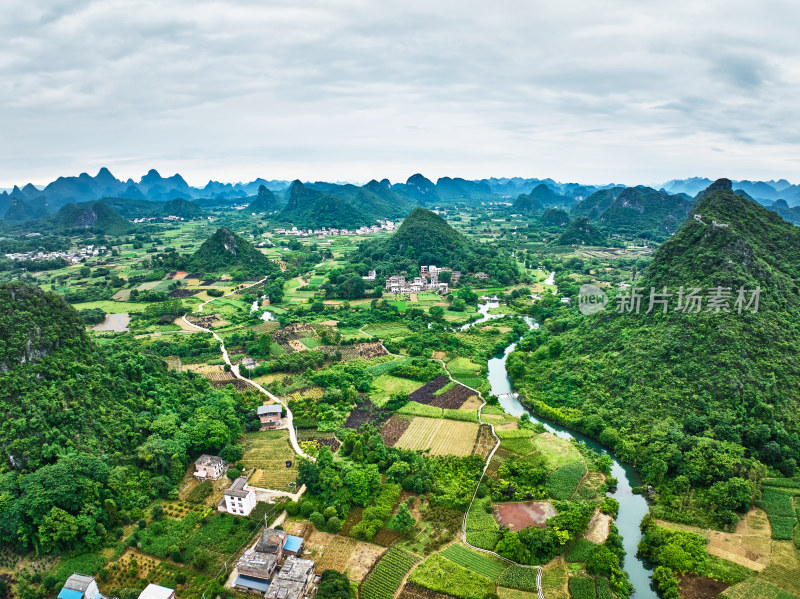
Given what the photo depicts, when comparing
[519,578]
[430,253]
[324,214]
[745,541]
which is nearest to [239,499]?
[519,578]

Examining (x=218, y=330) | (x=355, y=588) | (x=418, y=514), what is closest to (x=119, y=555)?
(x=355, y=588)

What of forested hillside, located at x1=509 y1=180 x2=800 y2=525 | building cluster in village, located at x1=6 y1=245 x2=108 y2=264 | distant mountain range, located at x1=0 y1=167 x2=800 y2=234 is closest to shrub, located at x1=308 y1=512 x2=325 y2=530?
forested hillside, located at x1=509 y1=180 x2=800 y2=525

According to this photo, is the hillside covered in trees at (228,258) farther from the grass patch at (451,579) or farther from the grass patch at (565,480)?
the grass patch at (451,579)

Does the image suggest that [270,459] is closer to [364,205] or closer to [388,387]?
[388,387]

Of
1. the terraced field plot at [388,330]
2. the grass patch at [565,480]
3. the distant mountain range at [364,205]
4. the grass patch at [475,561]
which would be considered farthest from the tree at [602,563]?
the distant mountain range at [364,205]

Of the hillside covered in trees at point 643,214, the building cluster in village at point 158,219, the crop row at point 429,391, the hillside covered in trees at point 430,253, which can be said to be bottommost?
the crop row at point 429,391

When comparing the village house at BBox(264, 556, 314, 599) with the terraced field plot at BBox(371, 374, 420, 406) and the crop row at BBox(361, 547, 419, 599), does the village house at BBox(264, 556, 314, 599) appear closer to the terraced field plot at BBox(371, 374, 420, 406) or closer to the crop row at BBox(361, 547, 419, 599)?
the crop row at BBox(361, 547, 419, 599)
